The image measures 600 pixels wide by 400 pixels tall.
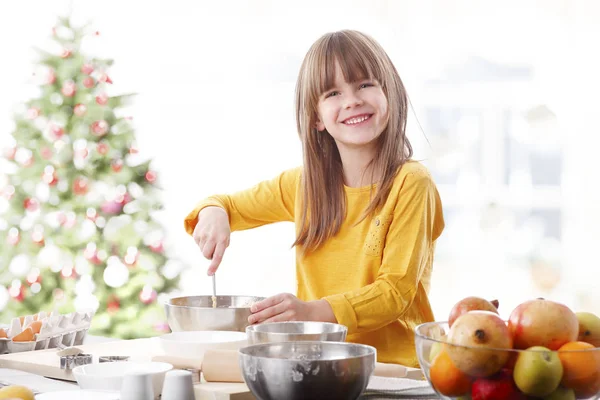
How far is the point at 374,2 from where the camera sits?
18.3 feet

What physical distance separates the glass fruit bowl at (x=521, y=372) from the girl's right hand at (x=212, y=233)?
34.3 inches

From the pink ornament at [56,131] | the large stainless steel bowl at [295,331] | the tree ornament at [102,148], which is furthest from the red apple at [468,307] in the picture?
the pink ornament at [56,131]

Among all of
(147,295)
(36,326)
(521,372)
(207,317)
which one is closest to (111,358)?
(207,317)

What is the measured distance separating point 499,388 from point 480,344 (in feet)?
0.17

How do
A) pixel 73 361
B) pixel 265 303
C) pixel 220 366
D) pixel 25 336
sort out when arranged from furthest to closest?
1. pixel 25 336
2. pixel 265 303
3. pixel 73 361
4. pixel 220 366

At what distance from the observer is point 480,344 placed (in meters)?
0.92

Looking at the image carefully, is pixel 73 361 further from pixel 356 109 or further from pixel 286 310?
pixel 356 109

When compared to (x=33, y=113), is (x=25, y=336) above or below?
below

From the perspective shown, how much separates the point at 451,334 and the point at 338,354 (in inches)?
7.8

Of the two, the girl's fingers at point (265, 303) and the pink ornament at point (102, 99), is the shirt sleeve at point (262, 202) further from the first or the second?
the pink ornament at point (102, 99)

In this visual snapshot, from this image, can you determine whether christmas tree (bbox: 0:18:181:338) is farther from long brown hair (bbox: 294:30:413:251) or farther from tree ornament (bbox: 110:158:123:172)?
long brown hair (bbox: 294:30:413:251)

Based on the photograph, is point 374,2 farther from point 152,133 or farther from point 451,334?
point 451,334

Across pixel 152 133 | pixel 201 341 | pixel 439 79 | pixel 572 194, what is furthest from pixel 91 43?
pixel 201 341

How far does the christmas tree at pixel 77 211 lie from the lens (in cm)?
456
